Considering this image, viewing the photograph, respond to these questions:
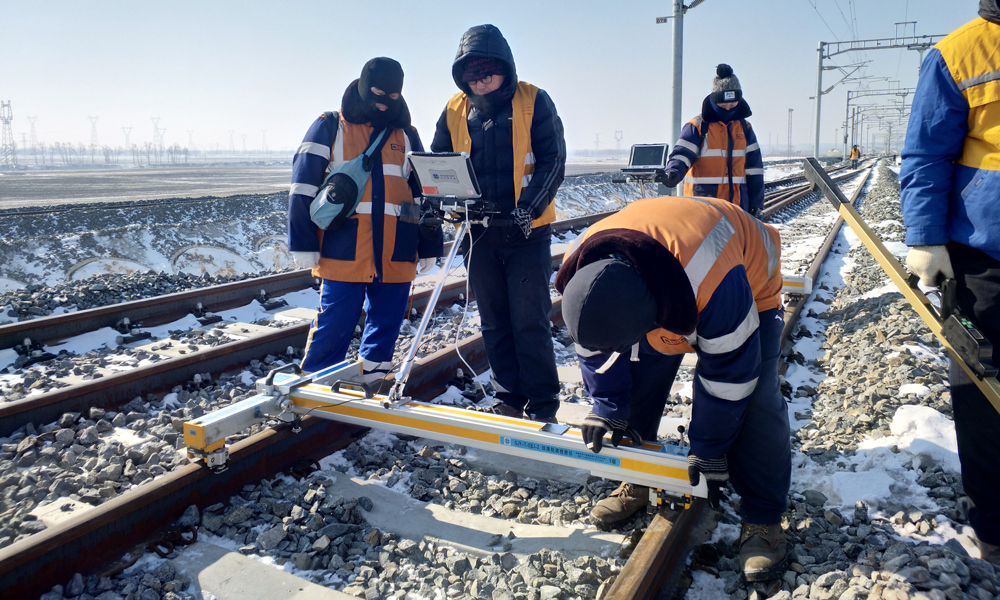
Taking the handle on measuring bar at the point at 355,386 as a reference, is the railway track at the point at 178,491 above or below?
below

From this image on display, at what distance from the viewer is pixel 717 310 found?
2.16 meters

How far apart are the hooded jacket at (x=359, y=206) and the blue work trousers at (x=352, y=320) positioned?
10 cm

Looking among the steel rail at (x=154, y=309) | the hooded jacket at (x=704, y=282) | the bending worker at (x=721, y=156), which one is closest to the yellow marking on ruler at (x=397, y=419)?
the hooded jacket at (x=704, y=282)

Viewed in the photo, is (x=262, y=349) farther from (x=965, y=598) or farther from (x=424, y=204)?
(x=965, y=598)

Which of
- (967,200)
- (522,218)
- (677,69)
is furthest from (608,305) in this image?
(677,69)

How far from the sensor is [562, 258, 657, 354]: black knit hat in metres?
2.00

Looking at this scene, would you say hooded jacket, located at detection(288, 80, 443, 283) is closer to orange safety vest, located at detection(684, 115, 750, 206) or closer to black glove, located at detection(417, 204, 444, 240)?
black glove, located at detection(417, 204, 444, 240)

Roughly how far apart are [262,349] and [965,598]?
4.71 m

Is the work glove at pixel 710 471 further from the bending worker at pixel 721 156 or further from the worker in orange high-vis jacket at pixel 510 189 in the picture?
the bending worker at pixel 721 156

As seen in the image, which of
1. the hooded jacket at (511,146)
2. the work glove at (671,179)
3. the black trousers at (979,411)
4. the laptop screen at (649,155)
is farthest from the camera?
the laptop screen at (649,155)

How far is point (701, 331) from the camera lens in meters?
2.24

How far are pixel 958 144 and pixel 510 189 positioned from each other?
2.12 meters

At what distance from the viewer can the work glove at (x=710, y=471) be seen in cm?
244

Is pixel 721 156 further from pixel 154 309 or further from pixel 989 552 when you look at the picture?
pixel 154 309
